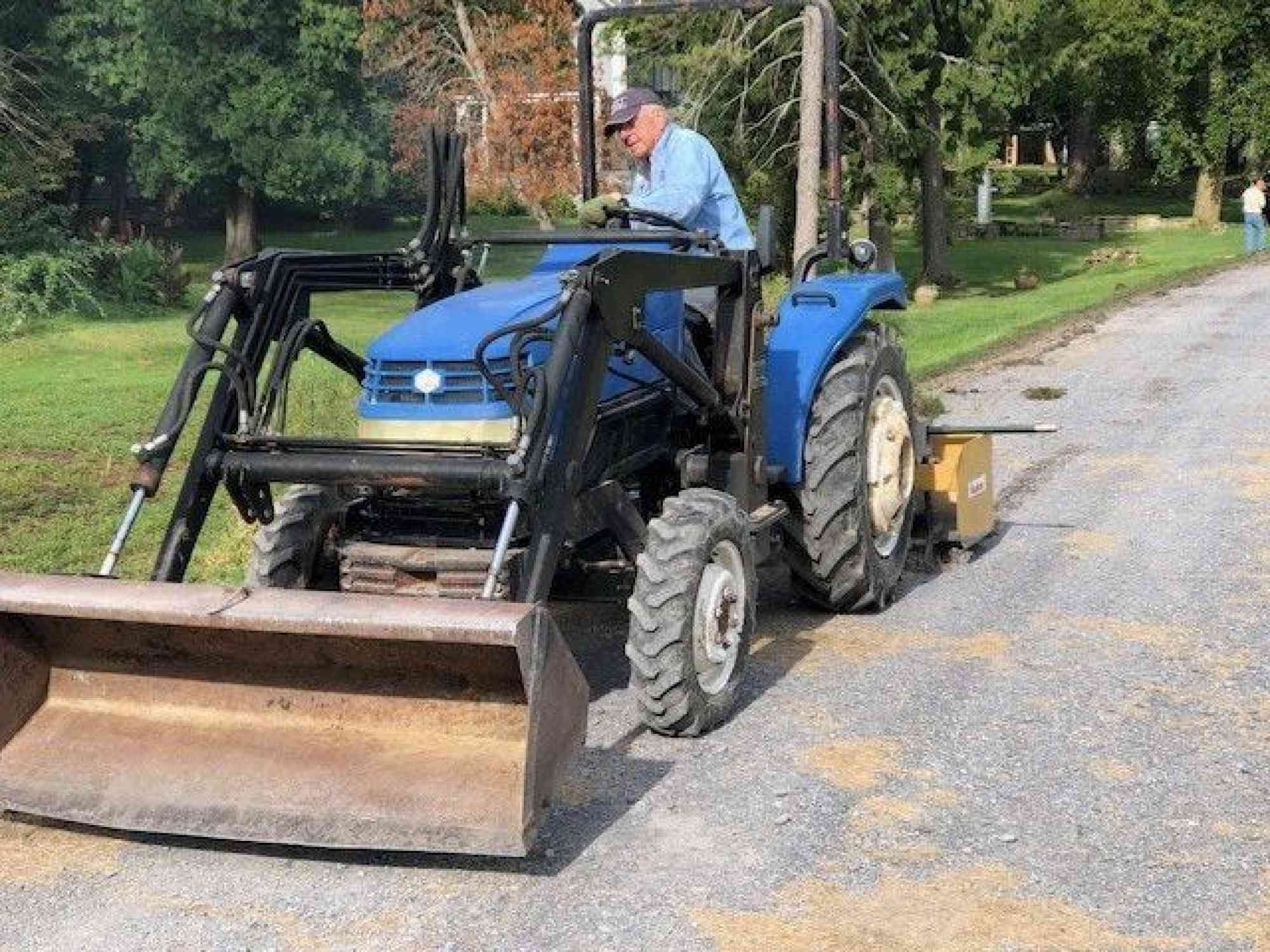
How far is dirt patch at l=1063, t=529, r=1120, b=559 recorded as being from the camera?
30.3 ft

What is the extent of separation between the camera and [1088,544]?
9.46 meters

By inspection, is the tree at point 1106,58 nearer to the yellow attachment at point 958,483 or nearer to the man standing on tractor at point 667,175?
Answer: the yellow attachment at point 958,483

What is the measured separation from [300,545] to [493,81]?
25.7m

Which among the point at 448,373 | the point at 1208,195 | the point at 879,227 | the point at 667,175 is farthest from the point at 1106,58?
the point at 448,373

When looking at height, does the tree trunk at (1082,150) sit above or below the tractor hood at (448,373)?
above

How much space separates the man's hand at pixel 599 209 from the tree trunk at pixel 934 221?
82.3 ft

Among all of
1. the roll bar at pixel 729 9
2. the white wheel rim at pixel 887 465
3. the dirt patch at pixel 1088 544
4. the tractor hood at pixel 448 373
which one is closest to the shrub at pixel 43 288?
the roll bar at pixel 729 9

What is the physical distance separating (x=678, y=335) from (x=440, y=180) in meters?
1.06

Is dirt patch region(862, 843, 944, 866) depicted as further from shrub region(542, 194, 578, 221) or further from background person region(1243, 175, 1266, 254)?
background person region(1243, 175, 1266, 254)

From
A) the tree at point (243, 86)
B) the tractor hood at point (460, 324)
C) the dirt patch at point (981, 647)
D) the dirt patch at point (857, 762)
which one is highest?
the tree at point (243, 86)

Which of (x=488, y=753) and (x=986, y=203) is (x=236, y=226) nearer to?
(x=986, y=203)

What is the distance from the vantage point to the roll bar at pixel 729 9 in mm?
7695

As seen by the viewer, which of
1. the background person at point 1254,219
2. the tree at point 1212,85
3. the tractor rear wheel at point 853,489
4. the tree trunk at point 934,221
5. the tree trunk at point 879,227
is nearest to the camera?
the tractor rear wheel at point 853,489

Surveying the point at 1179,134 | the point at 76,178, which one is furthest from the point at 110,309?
the point at 1179,134
